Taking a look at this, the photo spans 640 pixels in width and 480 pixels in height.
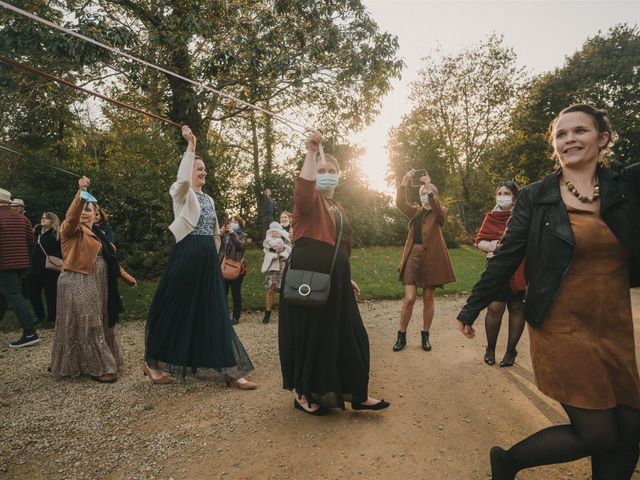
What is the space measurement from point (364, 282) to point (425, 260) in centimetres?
606

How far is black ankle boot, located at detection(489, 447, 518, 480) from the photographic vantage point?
2.19m

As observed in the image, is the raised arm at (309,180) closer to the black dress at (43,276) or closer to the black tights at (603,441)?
the black tights at (603,441)

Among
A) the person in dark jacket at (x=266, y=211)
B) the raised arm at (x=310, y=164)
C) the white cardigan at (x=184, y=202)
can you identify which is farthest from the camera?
the person in dark jacket at (x=266, y=211)

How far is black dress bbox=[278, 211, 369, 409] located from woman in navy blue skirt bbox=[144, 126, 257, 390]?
3.33ft

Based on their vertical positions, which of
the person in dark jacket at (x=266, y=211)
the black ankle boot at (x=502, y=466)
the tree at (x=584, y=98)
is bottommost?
the black ankle boot at (x=502, y=466)

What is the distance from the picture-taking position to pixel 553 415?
3521 mm

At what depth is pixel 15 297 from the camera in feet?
19.6

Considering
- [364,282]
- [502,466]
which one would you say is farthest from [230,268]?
[502,466]

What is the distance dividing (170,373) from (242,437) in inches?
57.1

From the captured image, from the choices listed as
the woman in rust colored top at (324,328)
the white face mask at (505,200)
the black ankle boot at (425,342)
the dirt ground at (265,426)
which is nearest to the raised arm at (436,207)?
the white face mask at (505,200)

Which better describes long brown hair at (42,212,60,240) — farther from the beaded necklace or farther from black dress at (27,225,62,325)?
the beaded necklace

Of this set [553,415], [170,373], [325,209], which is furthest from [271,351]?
[553,415]

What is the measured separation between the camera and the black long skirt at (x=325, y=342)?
3.25 metres

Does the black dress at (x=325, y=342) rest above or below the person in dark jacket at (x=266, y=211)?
below
